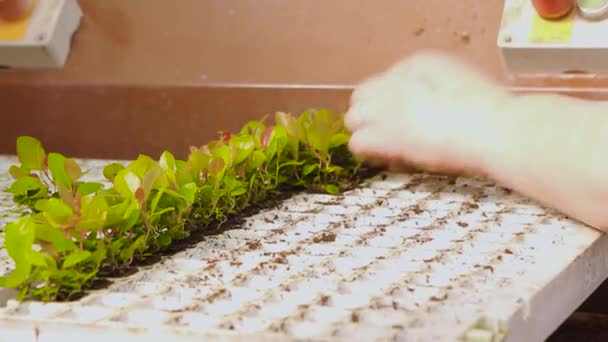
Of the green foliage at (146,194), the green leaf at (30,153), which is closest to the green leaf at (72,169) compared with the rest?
the green foliage at (146,194)

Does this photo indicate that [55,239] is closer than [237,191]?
Yes

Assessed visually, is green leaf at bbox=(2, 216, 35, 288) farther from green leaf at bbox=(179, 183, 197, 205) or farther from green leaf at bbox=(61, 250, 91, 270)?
green leaf at bbox=(179, 183, 197, 205)

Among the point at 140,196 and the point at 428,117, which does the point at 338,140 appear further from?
the point at 140,196

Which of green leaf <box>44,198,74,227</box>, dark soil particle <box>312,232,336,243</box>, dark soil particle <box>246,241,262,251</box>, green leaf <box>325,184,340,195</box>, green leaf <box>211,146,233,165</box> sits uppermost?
green leaf <box>44,198,74,227</box>

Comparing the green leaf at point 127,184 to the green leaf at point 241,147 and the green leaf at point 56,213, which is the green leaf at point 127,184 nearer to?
the green leaf at point 56,213

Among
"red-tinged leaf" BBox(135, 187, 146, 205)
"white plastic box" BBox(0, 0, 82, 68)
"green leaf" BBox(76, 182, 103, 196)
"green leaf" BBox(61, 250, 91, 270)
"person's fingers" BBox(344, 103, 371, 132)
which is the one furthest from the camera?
"white plastic box" BBox(0, 0, 82, 68)

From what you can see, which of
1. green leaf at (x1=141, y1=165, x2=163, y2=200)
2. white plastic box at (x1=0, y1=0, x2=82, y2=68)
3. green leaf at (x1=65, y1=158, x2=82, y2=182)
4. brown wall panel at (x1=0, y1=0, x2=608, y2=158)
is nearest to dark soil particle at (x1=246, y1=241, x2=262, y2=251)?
green leaf at (x1=141, y1=165, x2=163, y2=200)

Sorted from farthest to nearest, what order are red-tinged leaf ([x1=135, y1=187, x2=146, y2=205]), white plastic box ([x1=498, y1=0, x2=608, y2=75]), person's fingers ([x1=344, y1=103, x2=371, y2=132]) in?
white plastic box ([x1=498, y1=0, x2=608, y2=75]) < person's fingers ([x1=344, y1=103, x2=371, y2=132]) < red-tinged leaf ([x1=135, y1=187, x2=146, y2=205])

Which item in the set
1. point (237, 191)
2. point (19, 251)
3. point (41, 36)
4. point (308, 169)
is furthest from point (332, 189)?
point (41, 36)
